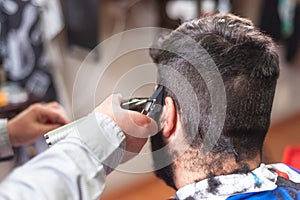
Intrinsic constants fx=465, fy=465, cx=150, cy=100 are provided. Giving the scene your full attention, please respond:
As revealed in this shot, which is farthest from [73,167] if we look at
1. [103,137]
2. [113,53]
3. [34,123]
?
[113,53]

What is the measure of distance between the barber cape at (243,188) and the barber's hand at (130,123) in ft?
0.50

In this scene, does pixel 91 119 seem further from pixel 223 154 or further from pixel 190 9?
pixel 190 9

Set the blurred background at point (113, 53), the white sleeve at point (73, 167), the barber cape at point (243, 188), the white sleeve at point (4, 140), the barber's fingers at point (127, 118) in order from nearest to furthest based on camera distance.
A: the white sleeve at point (73, 167)
the barber's fingers at point (127, 118)
the barber cape at point (243, 188)
the white sleeve at point (4, 140)
the blurred background at point (113, 53)

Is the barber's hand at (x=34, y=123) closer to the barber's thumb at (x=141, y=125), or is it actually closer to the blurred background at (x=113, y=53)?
the blurred background at (x=113, y=53)

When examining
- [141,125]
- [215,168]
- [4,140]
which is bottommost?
[4,140]

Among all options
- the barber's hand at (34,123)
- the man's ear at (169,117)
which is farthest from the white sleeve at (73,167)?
the barber's hand at (34,123)

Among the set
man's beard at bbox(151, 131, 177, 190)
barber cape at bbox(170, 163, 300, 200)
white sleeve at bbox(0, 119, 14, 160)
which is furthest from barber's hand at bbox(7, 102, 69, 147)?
barber cape at bbox(170, 163, 300, 200)

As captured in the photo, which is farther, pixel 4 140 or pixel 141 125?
pixel 4 140

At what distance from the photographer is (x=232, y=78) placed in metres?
0.83

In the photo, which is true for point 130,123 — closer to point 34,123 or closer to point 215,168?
point 215,168

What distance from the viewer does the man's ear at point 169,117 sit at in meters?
0.89

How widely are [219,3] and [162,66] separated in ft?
7.08

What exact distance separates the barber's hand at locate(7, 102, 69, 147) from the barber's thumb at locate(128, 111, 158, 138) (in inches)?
15.0

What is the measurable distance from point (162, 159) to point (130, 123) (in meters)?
0.24
